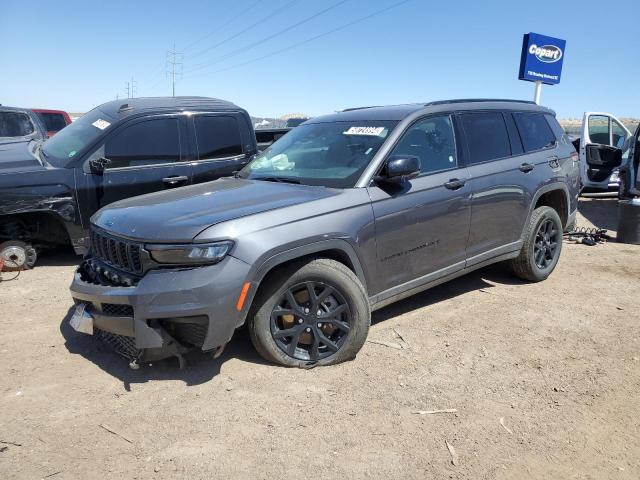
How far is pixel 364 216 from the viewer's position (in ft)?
12.2

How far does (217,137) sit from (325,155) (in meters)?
2.84

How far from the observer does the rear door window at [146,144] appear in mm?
6039

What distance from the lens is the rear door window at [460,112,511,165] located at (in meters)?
4.72

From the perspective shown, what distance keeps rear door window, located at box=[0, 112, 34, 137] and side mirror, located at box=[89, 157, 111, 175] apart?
3739 millimetres

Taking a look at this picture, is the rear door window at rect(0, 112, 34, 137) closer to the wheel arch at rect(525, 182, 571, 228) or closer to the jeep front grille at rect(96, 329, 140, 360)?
the jeep front grille at rect(96, 329, 140, 360)

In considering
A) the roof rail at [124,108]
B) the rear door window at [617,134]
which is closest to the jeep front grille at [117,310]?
the roof rail at [124,108]

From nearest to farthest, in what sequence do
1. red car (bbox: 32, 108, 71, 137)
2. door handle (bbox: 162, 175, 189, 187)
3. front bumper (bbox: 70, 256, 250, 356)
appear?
1. front bumper (bbox: 70, 256, 250, 356)
2. door handle (bbox: 162, 175, 189, 187)
3. red car (bbox: 32, 108, 71, 137)

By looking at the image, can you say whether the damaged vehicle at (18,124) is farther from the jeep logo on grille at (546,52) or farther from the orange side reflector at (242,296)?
the jeep logo on grille at (546,52)

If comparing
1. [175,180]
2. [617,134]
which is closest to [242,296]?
[175,180]

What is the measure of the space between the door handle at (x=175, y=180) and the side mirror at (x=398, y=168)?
3100 millimetres

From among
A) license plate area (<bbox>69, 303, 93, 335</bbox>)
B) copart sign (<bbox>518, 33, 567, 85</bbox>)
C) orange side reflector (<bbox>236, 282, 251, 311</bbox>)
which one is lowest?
license plate area (<bbox>69, 303, 93, 335</bbox>)

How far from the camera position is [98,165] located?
18.9 feet

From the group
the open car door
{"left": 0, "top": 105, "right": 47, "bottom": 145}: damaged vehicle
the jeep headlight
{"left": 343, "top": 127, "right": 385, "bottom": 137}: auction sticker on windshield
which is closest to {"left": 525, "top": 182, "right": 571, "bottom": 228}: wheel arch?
{"left": 343, "top": 127, "right": 385, "bottom": 137}: auction sticker on windshield

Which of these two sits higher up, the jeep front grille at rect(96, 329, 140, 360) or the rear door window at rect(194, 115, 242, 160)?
the rear door window at rect(194, 115, 242, 160)
